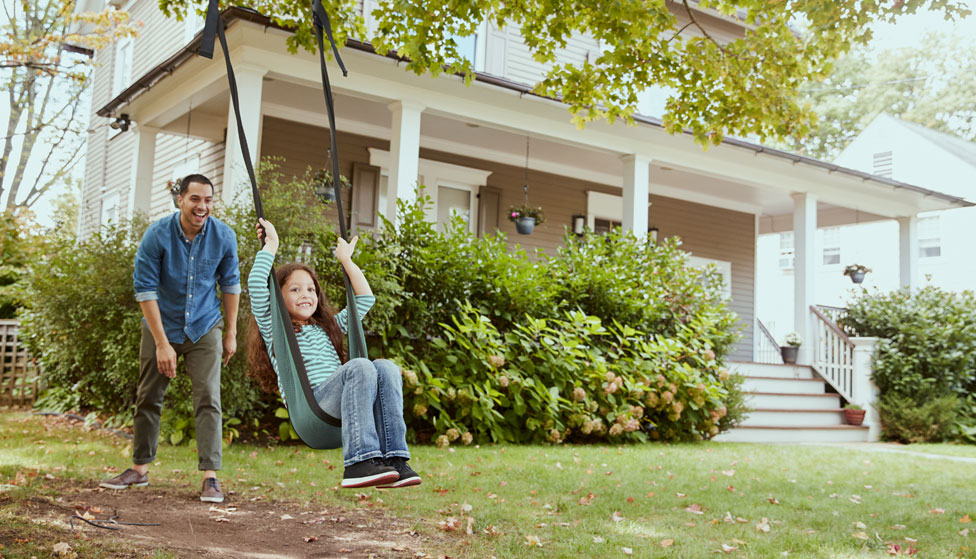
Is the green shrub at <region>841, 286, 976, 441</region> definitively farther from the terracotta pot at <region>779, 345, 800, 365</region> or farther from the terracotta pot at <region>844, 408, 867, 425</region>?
the terracotta pot at <region>779, 345, 800, 365</region>

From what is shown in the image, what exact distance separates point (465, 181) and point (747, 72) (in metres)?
6.24

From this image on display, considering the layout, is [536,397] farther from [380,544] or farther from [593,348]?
[380,544]

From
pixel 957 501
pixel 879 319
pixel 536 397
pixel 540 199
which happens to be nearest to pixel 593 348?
pixel 536 397

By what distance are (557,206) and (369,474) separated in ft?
35.8

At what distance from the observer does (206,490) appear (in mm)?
4355

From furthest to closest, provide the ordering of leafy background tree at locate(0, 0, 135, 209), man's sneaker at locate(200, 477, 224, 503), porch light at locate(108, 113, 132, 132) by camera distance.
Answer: leafy background tree at locate(0, 0, 135, 209), porch light at locate(108, 113, 132, 132), man's sneaker at locate(200, 477, 224, 503)

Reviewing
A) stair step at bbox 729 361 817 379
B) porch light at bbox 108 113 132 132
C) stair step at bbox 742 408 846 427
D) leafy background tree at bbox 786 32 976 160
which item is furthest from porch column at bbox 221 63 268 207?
leafy background tree at bbox 786 32 976 160

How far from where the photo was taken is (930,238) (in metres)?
22.2

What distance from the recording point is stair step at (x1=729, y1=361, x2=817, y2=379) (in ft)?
38.3

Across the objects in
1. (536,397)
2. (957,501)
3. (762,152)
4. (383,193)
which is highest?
(762,152)

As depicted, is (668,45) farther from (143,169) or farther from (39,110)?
(39,110)

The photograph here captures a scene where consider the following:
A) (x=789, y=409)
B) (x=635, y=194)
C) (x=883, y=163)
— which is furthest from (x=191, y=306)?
(x=883, y=163)

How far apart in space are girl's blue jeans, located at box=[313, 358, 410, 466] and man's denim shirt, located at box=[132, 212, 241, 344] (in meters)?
1.42

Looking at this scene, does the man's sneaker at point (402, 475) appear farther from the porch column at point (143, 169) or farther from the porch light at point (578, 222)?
the porch light at point (578, 222)
